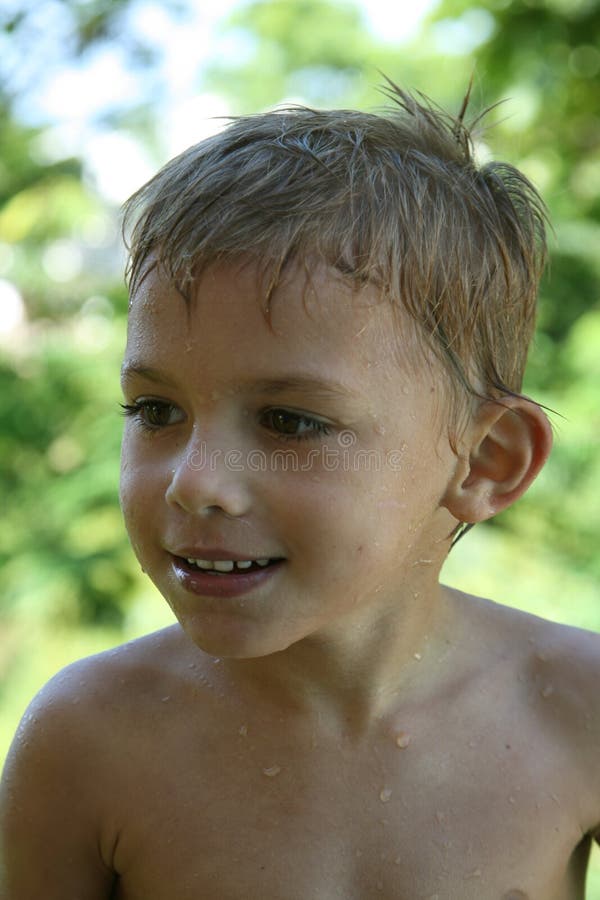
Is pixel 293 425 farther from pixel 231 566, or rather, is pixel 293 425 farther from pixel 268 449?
pixel 231 566

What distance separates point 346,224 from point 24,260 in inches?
177

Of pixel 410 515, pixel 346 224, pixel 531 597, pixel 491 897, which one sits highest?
pixel 346 224

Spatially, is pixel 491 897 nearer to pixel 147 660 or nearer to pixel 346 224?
pixel 147 660

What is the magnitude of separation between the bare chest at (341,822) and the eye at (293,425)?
41cm

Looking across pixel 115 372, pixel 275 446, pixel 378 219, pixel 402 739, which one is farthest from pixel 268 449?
pixel 115 372

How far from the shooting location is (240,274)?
0.99m

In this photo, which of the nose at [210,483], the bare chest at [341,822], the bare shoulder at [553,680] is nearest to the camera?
the nose at [210,483]

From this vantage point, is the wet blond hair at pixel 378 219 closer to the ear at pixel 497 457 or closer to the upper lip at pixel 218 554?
the ear at pixel 497 457

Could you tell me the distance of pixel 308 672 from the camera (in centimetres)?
121

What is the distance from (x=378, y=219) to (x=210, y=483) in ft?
1.15

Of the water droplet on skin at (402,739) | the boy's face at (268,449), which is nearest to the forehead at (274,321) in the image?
the boy's face at (268,449)

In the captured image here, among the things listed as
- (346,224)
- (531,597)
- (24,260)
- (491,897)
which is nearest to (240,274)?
(346,224)

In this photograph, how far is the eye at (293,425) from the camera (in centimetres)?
101

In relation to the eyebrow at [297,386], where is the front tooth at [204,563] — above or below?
below
